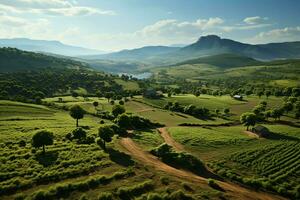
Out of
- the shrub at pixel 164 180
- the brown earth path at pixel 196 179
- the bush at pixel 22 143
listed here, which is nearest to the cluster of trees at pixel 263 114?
the brown earth path at pixel 196 179

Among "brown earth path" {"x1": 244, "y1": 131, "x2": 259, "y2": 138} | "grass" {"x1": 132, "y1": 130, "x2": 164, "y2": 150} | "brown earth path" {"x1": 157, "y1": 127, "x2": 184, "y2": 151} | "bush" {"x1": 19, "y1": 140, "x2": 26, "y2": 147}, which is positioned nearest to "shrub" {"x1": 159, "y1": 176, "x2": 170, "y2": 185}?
"grass" {"x1": 132, "y1": 130, "x2": 164, "y2": 150}

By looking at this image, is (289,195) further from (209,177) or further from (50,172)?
(50,172)

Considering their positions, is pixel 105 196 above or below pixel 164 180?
below

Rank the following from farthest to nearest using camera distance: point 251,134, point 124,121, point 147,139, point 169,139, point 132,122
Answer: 1. point 132,122
2. point 251,134
3. point 124,121
4. point 169,139
5. point 147,139

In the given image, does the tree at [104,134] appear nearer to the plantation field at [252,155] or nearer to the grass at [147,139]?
the grass at [147,139]

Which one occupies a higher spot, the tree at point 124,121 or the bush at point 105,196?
the tree at point 124,121

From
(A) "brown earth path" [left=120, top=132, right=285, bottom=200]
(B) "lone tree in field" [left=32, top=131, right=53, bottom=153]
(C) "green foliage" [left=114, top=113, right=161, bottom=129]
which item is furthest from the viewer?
(C) "green foliage" [left=114, top=113, right=161, bottom=129]

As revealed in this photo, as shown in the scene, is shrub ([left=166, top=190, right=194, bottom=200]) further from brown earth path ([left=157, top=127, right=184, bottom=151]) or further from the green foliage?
the green foliage

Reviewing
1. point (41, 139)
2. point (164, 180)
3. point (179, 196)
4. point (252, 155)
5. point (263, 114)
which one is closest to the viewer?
point (179, 196)

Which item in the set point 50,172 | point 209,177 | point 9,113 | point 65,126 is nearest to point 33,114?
point 9,113

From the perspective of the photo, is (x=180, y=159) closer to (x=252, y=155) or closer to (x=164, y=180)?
(x=164, y=180)

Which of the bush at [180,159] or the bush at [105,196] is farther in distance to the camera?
the bush at [180,159]

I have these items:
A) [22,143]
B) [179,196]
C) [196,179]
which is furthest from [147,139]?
[179,196]
